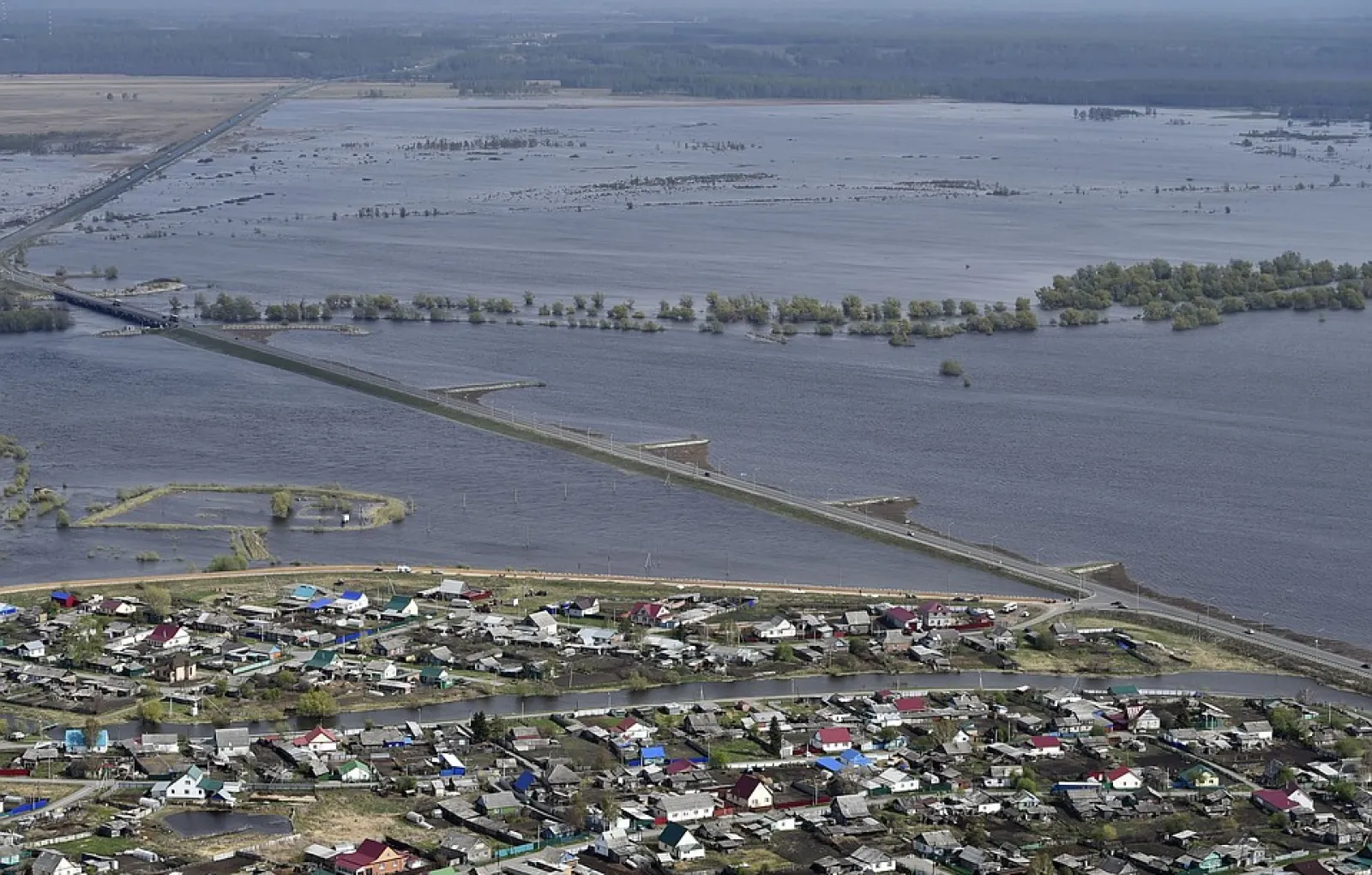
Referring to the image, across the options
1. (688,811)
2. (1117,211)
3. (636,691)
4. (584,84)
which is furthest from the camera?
(584,84)

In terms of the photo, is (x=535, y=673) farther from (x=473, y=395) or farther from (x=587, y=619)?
(x=473, y=395)

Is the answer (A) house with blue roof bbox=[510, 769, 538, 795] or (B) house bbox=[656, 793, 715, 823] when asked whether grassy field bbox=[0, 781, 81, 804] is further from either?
(B) house bbox=[656, 793, 715, 823]

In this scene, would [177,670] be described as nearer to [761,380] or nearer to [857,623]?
[857,623]

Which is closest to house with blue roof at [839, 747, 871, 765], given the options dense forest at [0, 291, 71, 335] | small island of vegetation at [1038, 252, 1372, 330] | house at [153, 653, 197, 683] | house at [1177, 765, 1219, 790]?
house at [1177, 765, 1219, 790]

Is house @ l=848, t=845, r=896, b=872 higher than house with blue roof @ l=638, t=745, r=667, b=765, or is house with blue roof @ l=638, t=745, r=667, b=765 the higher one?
house with blue roof @ l=638, t=745, r=667, b=765

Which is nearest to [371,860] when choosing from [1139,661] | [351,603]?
[351,603]

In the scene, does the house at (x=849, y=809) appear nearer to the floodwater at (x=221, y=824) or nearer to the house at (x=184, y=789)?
the floodwater at (x=221, y=824)

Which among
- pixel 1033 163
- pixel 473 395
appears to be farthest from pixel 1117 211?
pixel 473 395
